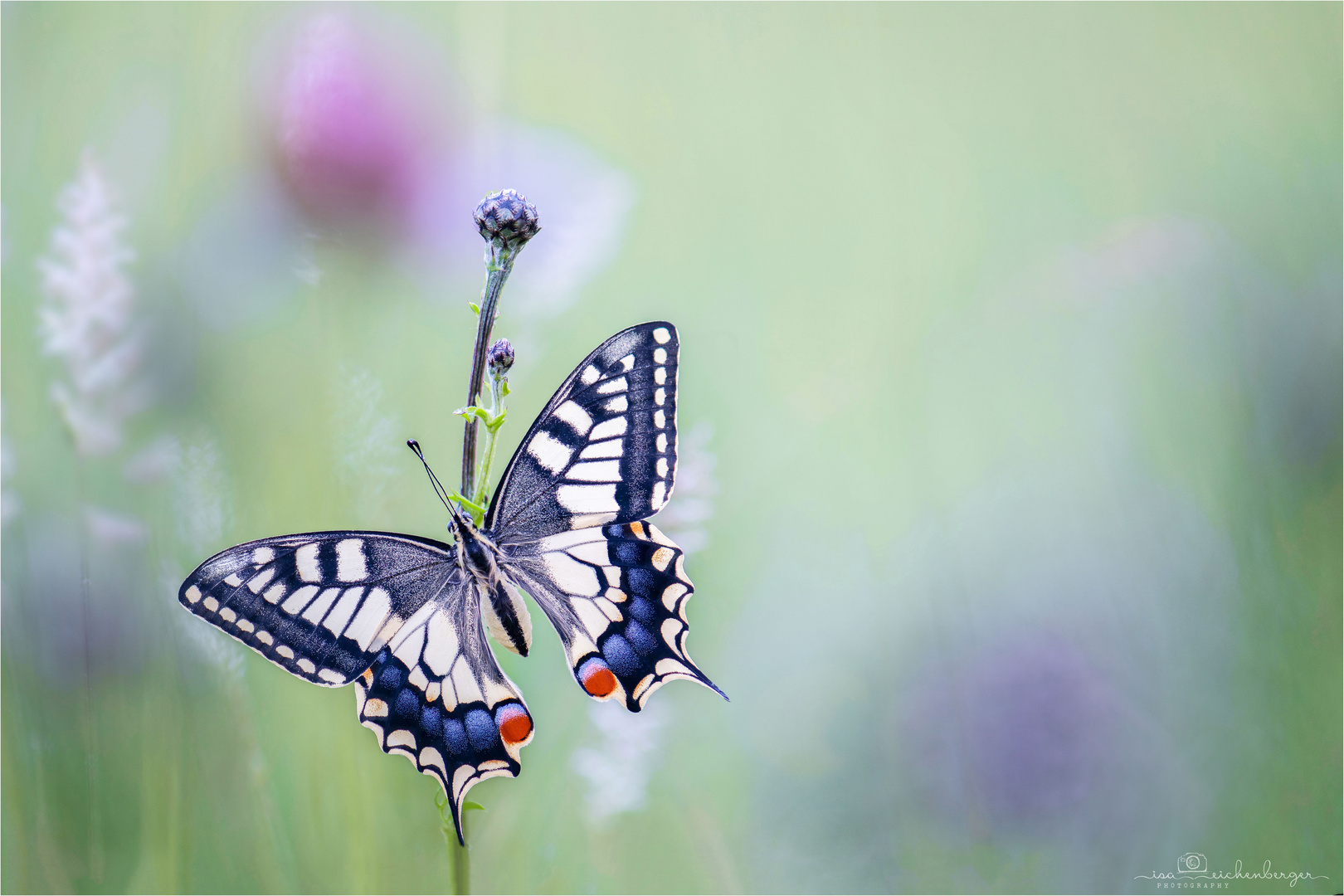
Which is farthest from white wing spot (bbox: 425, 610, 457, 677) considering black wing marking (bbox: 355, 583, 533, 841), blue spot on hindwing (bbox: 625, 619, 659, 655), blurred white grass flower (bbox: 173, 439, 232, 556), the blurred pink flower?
the blurred pink flower

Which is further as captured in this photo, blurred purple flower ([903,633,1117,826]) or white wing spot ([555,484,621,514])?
blurred purple flower ([903,633,1117,826])

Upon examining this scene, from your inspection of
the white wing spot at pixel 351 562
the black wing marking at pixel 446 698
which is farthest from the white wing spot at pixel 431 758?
the white wing spot at pixel 351 562

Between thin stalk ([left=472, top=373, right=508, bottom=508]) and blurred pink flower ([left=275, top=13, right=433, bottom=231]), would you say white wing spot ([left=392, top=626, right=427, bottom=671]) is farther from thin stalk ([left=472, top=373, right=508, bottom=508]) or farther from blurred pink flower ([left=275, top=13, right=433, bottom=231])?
blurred pink flower ([left=275, top=13, right=433, bottom=231])

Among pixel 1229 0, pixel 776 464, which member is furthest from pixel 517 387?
pixel 1229 0

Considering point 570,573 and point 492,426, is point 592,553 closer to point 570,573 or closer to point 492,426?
point 570,573

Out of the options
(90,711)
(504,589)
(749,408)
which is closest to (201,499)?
(90,711)

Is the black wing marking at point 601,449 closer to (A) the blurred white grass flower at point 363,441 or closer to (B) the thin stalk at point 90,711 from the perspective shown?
(A) the blurred white grass flower at point 363,441
